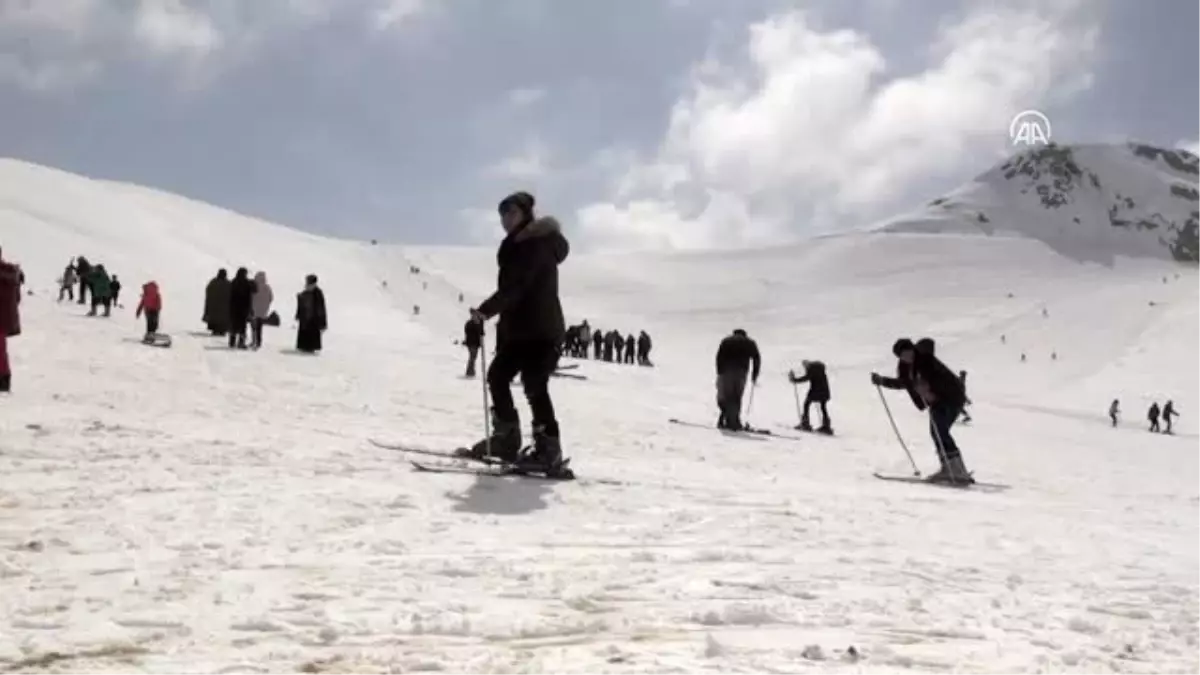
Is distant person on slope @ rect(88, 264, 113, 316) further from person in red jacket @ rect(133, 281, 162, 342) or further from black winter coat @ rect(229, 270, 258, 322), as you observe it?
black winter coat @ rect(229, 270, 258, 322)

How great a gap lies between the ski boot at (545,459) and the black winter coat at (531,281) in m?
0.72

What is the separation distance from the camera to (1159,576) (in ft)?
17.8

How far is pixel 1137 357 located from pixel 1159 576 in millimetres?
66606

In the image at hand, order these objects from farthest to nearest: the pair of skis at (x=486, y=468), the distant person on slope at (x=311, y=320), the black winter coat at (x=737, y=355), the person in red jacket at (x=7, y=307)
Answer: the distant person on slope at (x=311, y=320) → the black winter coat at (x=737, y=355) → the person in red jacket at (x=7, y=307) → the pair of skis at (x=486, y=468)

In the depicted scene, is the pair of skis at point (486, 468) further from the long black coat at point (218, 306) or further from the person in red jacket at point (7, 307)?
the long black coat at point (218, 306)

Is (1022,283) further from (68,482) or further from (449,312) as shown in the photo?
(68,482)

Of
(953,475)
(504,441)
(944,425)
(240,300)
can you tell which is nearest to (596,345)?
(240,300)

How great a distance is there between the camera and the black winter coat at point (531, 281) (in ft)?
25.8

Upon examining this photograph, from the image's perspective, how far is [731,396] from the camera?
1692cm

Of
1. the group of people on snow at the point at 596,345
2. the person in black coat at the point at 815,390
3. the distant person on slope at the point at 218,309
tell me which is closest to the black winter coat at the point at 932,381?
the person in black coat at the point at 815,390

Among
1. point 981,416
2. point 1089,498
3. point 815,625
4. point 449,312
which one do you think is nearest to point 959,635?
point 815,625

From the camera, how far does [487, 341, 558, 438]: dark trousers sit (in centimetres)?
802

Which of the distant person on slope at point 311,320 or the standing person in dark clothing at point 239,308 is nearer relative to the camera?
the standing person in dark clothing at point 239,308

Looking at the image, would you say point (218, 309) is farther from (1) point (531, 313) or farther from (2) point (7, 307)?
(1) point (531, 313)
